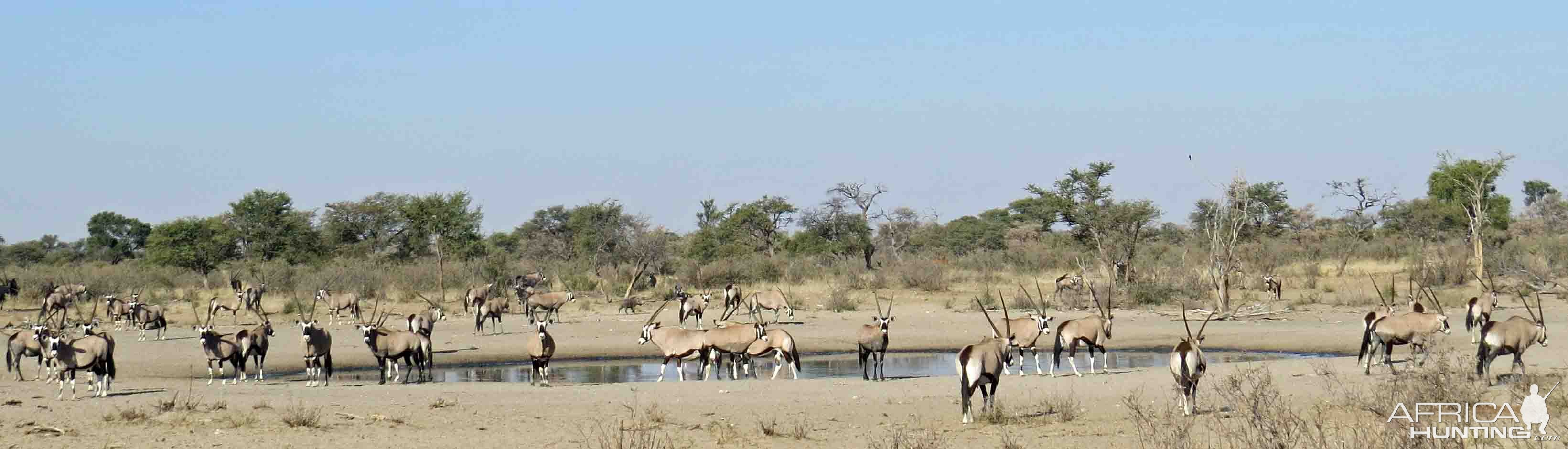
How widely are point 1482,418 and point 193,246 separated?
48373 mm

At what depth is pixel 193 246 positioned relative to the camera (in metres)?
50.1

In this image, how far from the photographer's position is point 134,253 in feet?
252

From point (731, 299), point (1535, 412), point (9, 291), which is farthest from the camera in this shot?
point (9, 291)

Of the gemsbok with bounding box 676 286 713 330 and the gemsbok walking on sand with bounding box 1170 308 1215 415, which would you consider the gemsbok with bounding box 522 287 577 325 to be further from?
the gemsbok walking on sand with bounding box 1170 308 1215 415

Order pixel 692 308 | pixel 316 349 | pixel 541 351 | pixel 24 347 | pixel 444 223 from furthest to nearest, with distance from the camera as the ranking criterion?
pixel 444 223
pixel 692 308
pixel 316 349
pixel 541 351
pixel 24 347

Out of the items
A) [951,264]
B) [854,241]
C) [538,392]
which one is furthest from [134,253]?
[538,392]

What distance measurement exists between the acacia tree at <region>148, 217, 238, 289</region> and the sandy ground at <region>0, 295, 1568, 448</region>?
27.8 meters

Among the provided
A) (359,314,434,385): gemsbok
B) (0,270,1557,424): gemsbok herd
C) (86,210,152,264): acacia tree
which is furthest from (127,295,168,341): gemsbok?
(86,210,152,264): acacia tree

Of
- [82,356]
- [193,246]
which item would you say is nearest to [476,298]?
[82,356]

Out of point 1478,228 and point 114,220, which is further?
point 114,220

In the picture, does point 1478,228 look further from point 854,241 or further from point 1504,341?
point 854,241

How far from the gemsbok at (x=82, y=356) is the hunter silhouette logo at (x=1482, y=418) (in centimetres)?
1358

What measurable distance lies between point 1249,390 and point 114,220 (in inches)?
3159

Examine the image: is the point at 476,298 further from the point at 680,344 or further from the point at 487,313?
the point at 680,344
